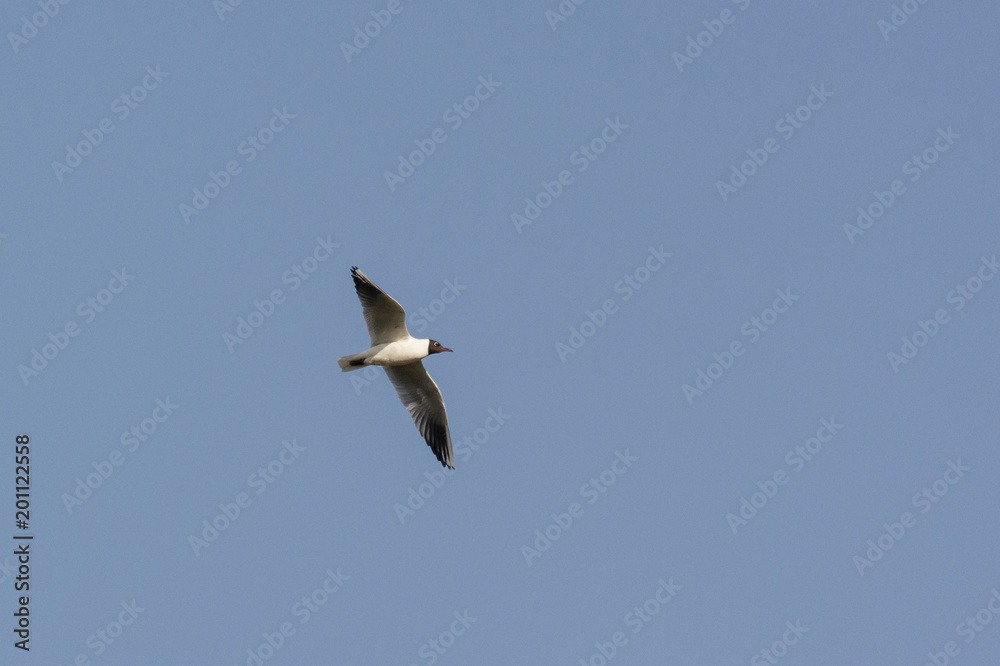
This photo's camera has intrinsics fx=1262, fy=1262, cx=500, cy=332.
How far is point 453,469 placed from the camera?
20.4 meters

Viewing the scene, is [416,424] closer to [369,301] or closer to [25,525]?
[369,301]

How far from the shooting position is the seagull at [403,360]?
1900 centimetres

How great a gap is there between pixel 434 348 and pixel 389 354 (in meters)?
0.74

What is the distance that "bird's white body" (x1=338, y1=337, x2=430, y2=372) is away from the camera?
19.2 metres

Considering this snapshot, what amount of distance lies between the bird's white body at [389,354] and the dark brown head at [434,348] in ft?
0.23

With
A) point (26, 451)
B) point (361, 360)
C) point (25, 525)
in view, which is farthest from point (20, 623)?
point (361, 360)

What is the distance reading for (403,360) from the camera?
19344 mm

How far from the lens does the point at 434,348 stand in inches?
767

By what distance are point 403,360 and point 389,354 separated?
0.27 meters

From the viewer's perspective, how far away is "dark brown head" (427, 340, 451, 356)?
1944cm

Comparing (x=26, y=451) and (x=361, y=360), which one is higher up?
(x=361, y=360)

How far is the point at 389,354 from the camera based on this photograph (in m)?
19.2

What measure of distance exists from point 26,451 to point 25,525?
1.36 m

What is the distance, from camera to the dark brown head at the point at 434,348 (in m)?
19.4
